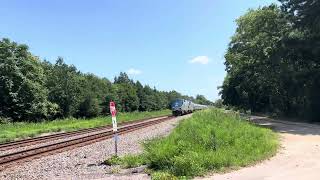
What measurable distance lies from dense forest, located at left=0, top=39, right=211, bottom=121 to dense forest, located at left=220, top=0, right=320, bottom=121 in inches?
1090

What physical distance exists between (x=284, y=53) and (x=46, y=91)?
Answer: 41.8 meters

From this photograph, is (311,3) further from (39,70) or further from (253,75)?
(39,70)

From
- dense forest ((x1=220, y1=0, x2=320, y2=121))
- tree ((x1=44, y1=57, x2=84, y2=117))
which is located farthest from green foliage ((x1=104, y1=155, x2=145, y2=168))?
tree ((x1=44, y1=57, x2=84, y2=117))

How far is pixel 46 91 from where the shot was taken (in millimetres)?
77250

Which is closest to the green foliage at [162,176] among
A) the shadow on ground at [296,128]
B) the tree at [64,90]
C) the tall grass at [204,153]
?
the tall grass at [204,153]

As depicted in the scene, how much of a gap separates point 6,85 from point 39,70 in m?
7.68

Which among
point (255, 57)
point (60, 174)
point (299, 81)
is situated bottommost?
point (60, 174)

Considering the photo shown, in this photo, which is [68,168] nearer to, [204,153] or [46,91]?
[204,153]

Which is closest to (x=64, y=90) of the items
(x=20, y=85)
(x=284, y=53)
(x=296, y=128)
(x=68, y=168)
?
(x=20, y=85)

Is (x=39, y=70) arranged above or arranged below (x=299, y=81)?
above

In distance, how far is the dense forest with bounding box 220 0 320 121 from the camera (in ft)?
142

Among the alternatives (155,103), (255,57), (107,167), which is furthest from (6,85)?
(155,103)

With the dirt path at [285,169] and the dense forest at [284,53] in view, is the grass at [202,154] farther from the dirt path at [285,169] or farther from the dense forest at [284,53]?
the dense forest at [284,53]

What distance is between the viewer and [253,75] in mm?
72500
